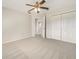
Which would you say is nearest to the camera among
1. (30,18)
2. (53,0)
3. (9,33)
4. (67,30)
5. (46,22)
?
(53,0)

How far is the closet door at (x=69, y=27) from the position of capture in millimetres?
5393

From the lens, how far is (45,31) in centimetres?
816

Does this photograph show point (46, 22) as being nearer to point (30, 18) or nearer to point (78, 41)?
point (30, 18)

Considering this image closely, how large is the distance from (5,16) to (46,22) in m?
4.24

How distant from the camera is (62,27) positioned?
6273mm

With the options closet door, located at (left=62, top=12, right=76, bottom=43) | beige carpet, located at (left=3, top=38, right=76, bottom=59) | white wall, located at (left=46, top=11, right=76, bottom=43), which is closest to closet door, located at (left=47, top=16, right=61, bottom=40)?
white wall, located at (left=46, top=11, right=76, bottom=43)

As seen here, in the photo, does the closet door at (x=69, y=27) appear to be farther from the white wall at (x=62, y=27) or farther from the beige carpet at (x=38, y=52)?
the beige carpet at (x=38, y=52)

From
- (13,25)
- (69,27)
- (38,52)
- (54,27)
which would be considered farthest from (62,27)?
(13,25)

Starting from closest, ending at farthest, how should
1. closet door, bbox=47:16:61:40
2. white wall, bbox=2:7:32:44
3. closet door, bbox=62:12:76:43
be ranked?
white wall, bbox=2:7:32:44 < closet door, bbox=62:12:76:43 < closet door, bbox=47:16:61:40

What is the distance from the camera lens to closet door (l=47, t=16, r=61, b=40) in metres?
6.68

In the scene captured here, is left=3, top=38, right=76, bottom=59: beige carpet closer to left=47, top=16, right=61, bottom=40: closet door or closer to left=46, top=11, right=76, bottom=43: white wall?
left=46, top=11, right=76, bottom=43: white wall

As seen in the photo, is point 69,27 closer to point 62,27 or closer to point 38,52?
point 62,27

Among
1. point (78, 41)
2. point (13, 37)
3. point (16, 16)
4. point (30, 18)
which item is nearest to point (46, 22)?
point (30, 18)

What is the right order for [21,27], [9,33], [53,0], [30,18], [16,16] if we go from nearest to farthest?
[53,0], [9,33], [16,16], [21,27], [30,18]
